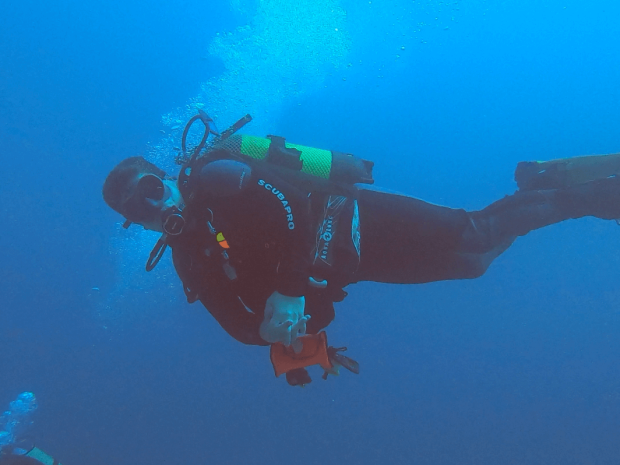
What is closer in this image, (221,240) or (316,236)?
(221,240)

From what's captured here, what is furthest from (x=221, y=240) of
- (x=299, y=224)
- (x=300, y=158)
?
(x=300, y=158)

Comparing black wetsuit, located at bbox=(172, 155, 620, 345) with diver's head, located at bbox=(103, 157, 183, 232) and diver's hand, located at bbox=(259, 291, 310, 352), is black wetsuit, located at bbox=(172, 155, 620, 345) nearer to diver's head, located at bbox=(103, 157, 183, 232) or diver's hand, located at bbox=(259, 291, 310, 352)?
diver's hand, located at bbox=(259, 291, 310, 352)

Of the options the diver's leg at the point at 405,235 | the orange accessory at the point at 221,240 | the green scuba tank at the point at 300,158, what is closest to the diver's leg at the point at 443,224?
the diver's leg at the point at 405,235

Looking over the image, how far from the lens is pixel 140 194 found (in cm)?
203

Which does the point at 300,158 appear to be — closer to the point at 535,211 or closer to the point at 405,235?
the point at 405,235

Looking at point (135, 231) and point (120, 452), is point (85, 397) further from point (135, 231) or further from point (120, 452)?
point (135, 231)

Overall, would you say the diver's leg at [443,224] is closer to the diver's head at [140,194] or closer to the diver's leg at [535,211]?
the diver's leg at [535,211]

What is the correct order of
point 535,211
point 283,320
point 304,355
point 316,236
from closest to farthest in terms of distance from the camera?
point 283,320 → point 304,355 → point 316,236 → point 535,211

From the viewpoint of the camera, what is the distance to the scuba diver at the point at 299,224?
6.42ft

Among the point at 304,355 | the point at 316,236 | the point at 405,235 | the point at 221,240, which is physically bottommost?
→ the point at 304,355

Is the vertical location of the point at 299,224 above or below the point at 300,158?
below

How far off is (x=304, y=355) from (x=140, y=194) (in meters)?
1.13

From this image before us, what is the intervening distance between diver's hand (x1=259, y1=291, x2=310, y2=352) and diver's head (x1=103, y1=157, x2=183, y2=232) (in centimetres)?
71

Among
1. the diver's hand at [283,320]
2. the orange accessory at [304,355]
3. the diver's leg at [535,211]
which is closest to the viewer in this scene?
the diver's hand at [283,320]
